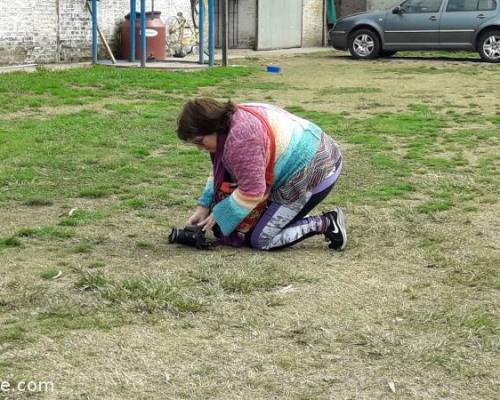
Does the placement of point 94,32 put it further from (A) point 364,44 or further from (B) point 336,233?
(B) point 336,233

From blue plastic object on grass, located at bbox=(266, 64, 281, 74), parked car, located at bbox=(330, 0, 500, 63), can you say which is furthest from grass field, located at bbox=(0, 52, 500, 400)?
parked car, located at bbox=(330, 0, 500, 63)

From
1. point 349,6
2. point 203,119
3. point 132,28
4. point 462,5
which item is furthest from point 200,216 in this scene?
point 349,6

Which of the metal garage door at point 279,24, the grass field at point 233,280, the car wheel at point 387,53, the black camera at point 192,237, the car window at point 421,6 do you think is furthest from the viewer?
the metal garage door at point 279,24

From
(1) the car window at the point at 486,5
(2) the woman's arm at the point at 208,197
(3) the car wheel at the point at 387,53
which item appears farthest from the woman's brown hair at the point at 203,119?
(3) the car wheel at the point at 387,53

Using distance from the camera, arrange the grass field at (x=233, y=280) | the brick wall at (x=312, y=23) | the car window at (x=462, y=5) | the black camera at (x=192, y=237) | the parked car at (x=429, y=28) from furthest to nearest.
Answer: the brick wall at (x=312, y=23)
the car window at (x=462, y=5)
the parked car at (x=429, y=28)
the black camera at (x=192, y=237)
the grass field at (x=233, y=280)

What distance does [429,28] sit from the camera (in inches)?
820

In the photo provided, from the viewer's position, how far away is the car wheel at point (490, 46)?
20.3 metres

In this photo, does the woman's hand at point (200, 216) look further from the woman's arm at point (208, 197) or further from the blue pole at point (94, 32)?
the blue pole at point (94, 32)

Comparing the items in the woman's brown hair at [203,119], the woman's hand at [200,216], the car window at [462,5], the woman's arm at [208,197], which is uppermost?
the car window at [462,5]

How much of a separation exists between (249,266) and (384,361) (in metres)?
1.41

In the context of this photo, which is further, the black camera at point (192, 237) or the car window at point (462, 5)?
A: the car window at point (462, 5)

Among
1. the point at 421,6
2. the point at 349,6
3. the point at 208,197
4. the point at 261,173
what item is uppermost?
the point at 421,6

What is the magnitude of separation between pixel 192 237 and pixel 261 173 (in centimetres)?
56

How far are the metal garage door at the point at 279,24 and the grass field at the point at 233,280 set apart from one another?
14917mm
